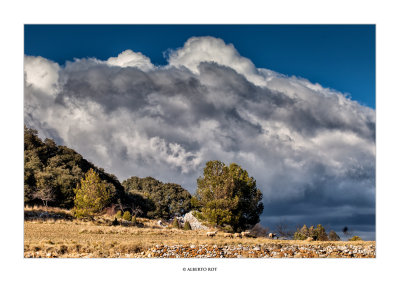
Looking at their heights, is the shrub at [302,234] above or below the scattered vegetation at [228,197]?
below

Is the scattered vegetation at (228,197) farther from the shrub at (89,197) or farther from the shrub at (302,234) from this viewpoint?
the shrub at (89,197)

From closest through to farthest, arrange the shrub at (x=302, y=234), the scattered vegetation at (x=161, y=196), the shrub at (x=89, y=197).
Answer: the shrub at (x=302, y=234) < the shrub at (x=89, y=197) < the scattered vegetation at (x=161, y=196)

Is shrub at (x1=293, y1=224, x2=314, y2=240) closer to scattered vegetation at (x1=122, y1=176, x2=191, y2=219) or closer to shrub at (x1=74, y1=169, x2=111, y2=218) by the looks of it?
shrub at (x1=74, y1=169, x2=111, y2=218)

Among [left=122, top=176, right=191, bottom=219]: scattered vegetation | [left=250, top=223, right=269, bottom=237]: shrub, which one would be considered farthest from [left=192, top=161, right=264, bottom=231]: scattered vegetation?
[left=122, top=176, right=191, bottom=219]: scattered vegetation

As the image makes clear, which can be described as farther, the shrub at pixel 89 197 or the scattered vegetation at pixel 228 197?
the shrub at pixel 89 197

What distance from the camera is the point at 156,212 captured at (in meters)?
55.4

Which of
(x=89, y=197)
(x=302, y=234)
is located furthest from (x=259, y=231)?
(x=89, y=197)

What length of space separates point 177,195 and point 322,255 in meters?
46.5

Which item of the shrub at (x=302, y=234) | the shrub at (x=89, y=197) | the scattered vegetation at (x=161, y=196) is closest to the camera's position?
the shrub at (x=302, y=234)

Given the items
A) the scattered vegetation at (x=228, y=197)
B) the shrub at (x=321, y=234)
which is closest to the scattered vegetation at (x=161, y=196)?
the scattered vegetation at (x=228, y=197)
